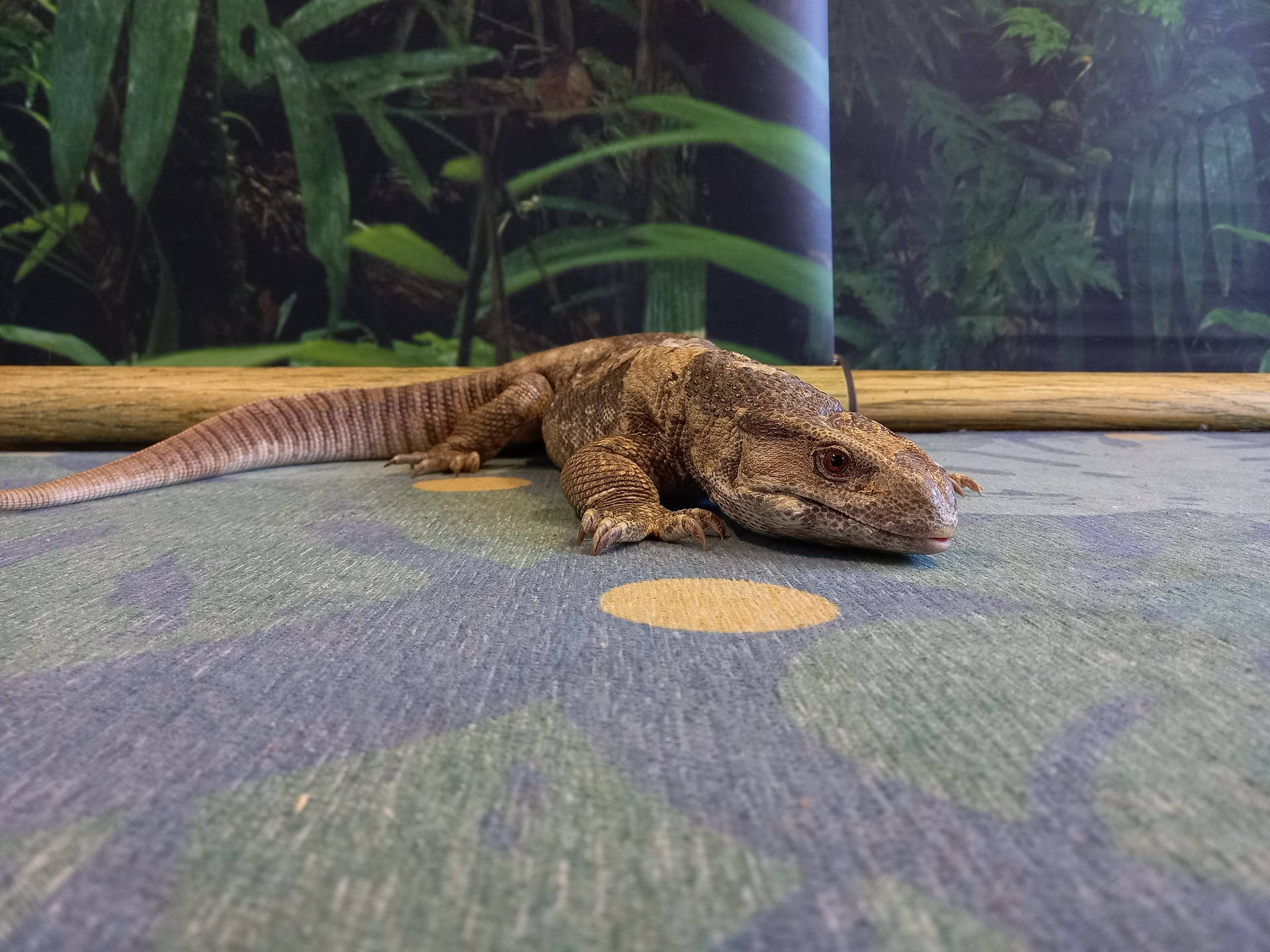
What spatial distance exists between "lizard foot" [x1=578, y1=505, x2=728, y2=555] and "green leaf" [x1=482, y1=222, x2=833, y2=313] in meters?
2.41

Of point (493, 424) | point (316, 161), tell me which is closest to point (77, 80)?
point (316, 161)

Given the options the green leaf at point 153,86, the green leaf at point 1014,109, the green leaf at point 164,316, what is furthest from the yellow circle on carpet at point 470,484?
the green leaf at point 1014,109

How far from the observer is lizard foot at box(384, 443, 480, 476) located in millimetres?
2307

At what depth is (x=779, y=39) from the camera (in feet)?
11.9

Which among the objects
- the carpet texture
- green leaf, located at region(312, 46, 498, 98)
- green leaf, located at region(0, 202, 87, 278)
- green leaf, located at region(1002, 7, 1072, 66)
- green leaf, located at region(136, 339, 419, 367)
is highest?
green leaf, located at region(1002, 7, 1072, 66)

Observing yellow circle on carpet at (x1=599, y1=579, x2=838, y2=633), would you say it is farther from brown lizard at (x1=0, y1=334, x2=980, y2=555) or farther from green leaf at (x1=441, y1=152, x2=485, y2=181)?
green leaf at (x1=441, y1=152, x2=485, y2=181)

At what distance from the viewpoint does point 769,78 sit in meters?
3.66

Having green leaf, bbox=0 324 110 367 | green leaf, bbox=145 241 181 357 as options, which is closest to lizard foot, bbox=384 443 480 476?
green leaf, bbox=145 241 181 357

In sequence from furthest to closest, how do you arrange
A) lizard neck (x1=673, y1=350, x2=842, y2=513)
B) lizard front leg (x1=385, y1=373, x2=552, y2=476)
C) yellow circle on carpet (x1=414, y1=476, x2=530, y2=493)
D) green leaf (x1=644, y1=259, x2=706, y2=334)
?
green leaf (x1=644, y1=259, x2=706, y2=334) < lizard front leg (x1=385, y1=373, x2=552, y2=476) < yellow circle on carpet (x1=414, y1=476, x2=530, y2=493) < lizard neck (x1=673, y1=350, x2=842, y2=513)

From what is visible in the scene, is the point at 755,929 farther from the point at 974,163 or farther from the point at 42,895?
the point at 974,163

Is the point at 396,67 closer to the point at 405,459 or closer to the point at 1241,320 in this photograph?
the point at 405,459

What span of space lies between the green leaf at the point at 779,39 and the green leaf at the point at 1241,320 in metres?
2.30

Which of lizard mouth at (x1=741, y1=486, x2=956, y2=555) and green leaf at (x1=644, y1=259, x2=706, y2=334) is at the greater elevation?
green leaf at (x1=644, y1=259, x2=706, y2=334)

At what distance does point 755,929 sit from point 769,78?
3911 mm
